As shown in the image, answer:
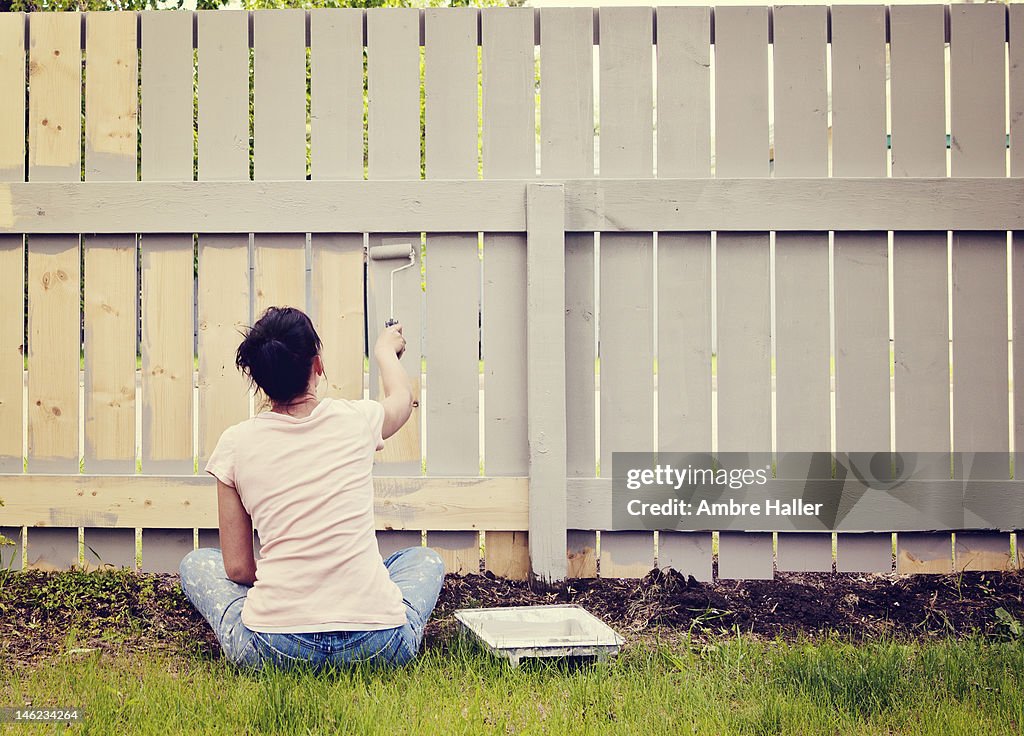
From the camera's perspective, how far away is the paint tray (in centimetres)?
243

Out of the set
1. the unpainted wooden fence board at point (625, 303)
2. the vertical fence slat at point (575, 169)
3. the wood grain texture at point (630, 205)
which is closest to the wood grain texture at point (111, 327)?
the wood grain texture at point (630, 205)

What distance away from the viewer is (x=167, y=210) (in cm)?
345

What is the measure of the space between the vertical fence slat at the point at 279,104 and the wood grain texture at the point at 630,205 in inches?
5.5

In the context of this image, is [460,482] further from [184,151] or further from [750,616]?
[184,151]

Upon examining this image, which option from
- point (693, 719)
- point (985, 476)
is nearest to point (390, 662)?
point (693, 719)

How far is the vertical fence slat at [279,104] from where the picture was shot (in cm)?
348

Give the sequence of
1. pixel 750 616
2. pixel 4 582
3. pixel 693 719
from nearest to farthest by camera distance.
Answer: pixel 693 719 → pixel 750 616 → pixel 4 582

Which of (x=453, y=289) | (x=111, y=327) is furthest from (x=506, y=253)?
(x=111, y=327)

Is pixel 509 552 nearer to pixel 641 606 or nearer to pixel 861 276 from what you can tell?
pixel 641 606

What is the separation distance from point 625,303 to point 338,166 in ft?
3.96

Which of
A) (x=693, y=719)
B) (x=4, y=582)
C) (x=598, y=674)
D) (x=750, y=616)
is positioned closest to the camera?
(x=693, y=719)

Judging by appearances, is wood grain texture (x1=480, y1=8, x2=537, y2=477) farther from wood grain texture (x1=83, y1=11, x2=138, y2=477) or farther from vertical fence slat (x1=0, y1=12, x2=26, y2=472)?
vertical fence slat (x1=0, y1=12, x2=26, y2=472)

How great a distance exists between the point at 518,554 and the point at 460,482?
356 mm

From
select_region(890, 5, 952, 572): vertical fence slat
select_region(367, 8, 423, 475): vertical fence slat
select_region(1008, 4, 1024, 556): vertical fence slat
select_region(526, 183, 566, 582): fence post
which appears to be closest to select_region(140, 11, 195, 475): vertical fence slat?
select_region(367, 8, 423, 475): vertical fence slat
